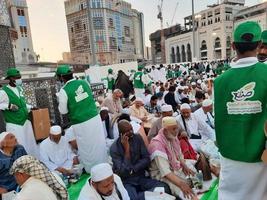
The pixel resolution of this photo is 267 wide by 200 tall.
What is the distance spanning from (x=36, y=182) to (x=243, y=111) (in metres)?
1.27

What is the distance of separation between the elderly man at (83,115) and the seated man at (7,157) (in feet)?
2.39

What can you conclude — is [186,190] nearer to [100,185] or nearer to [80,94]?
[100,185]

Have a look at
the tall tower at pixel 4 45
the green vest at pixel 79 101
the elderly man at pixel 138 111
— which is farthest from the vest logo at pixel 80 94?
the tall tower at pixel 4 45

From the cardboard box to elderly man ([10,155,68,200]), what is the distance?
108 inches

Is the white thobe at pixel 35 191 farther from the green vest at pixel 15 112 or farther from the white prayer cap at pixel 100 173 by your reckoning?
the green vest at pixel 15 112

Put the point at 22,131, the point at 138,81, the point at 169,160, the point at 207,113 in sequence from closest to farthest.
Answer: the point at 169,160 < the point at 22,131 < the point at 207,113 < the point at 138,81

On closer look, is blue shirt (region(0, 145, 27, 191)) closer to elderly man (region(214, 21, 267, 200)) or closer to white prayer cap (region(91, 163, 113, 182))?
white prayer cap (region(91, 163, 113, 182))

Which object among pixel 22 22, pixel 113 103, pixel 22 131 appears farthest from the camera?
pixel 22 22

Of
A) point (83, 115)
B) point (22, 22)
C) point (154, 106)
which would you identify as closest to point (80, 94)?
point (83, 115)

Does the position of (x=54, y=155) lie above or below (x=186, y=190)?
above

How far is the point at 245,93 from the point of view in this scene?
1.45 m

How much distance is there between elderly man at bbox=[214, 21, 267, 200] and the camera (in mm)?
1434

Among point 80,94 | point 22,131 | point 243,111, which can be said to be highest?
point 243,111

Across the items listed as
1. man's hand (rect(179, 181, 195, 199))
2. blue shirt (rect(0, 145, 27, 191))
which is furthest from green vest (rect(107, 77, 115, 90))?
man's hand (rect(179, 181, 195, 199))
